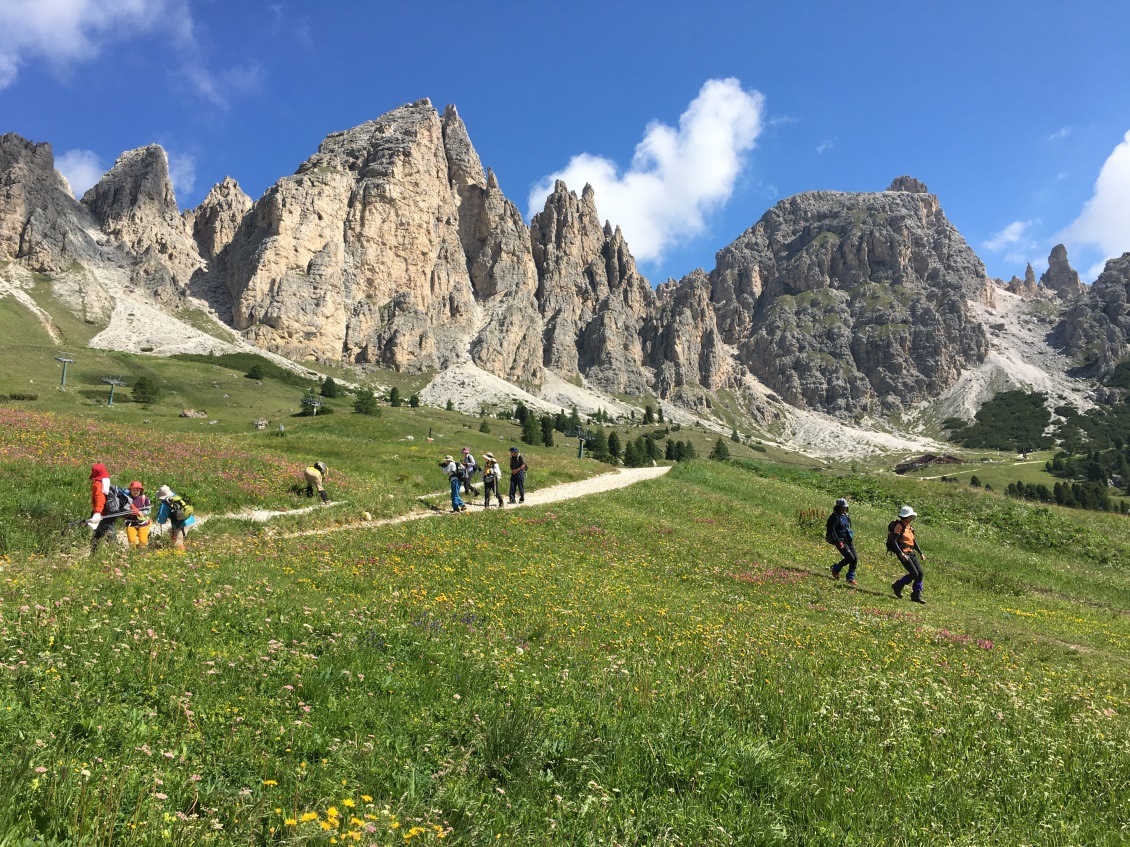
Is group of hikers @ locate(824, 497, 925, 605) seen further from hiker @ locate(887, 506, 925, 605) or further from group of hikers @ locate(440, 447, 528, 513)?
group of hikers @ locate(440, 447, 528, 513)

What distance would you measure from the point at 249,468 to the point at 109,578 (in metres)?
19.1

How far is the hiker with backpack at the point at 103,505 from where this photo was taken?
628 inches

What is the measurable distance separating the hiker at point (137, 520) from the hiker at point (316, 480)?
10036 mm

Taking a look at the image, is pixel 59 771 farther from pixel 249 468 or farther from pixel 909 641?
pixel 249 468

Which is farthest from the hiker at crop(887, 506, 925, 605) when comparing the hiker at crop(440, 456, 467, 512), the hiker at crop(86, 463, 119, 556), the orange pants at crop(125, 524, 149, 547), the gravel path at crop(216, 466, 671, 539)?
the hiker at crop(86, 463, 119, 556)

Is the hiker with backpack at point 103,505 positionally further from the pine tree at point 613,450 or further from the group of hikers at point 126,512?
the pine tree at point 613,450

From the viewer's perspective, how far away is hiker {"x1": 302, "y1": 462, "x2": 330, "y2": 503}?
2717 centimetres

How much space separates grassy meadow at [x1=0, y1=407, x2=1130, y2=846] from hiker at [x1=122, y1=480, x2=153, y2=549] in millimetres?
1304

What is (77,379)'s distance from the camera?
13125 centimetres

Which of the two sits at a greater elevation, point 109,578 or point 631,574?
point 109,578

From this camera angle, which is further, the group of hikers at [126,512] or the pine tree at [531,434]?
the pine tree at [531,434]

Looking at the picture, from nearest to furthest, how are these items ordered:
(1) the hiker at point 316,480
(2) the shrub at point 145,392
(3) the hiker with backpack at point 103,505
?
(3) the hiker with backpack at point 103,505, (1) the hiker at point 316,480, (2) the shrub at point 145,392

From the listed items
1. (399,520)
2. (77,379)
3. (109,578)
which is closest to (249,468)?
(399,520)

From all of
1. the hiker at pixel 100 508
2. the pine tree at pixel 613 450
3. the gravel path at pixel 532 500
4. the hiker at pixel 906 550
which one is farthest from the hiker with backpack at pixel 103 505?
the pine tree at pixel 613 450
